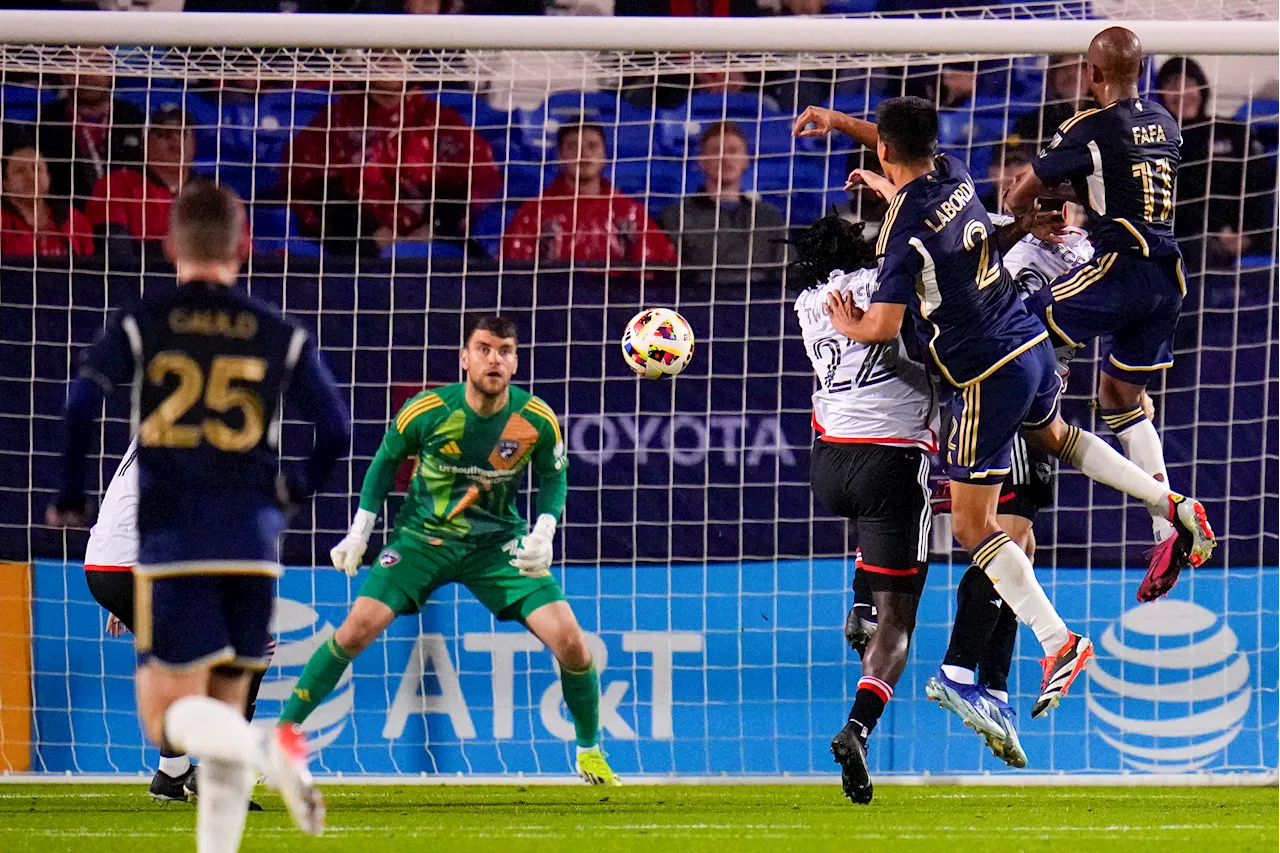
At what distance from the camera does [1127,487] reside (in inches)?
240

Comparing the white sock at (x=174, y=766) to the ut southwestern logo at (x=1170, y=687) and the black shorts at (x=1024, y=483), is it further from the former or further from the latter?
the ut southwestern logo at (x=1170, y=687)

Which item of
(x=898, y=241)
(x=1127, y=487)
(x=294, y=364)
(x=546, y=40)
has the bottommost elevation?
(x=1127, y=487)

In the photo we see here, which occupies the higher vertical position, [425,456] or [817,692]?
[425,456]

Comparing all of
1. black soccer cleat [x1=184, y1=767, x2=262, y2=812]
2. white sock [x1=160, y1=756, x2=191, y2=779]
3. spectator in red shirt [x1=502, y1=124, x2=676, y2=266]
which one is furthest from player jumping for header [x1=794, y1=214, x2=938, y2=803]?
white sock [x1=160, y1=756, x2=191, y2=779]

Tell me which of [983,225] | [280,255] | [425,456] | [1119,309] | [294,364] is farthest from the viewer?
[280,255]

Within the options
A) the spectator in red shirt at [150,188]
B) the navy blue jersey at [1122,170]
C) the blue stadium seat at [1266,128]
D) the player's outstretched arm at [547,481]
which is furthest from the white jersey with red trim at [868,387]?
the spectator in red shirt at [150,188]

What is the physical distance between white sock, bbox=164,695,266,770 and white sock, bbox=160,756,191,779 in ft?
9.06

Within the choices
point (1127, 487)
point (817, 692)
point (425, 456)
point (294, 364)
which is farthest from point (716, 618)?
point (294, 364)

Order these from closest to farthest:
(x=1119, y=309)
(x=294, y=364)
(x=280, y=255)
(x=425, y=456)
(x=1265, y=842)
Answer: (x=294, y=364), (x=1265, y=842), (x=1119, y=309), (x=425, y=456), (x=280, y=255)

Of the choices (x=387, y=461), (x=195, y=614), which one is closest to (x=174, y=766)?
(x=387, y=461)

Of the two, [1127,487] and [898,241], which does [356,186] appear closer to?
[898,241]

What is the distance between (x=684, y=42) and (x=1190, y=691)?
3.66 m

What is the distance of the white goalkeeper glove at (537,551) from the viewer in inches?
257

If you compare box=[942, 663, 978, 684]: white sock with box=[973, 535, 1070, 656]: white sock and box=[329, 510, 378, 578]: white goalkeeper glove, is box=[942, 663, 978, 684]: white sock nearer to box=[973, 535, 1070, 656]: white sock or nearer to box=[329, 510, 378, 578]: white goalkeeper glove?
box=[973, 535, 1070, 656]: white sock
